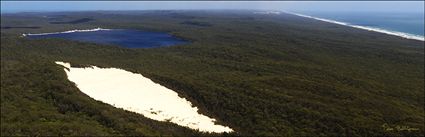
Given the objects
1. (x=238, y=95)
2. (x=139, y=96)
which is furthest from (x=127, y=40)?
(x=238, y=95)

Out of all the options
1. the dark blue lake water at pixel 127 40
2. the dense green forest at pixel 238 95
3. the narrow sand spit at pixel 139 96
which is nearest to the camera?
the dense green forest at pixel 238 95

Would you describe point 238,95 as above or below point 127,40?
below

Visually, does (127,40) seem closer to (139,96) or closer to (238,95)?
(139,96)

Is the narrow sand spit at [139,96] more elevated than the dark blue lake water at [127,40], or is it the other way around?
the dark blue lake water at [127,40]

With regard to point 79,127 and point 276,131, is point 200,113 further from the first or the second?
point 79,127

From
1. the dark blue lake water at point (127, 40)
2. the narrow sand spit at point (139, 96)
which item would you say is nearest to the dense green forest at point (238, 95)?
the narrow sand spit at point (139, 96)

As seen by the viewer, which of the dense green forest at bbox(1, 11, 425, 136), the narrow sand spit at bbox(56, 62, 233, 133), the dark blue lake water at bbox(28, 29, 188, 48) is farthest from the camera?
the dark blue lake water at bbox(28, 29, 188, 48)

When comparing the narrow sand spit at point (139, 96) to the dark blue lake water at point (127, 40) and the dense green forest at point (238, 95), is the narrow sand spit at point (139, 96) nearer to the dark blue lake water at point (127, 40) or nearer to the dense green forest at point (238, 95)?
the dense green forest at point (238, 95)

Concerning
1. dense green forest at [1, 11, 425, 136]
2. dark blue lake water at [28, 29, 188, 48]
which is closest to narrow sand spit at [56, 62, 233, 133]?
dense green forest at [1, 11, 425, 136]

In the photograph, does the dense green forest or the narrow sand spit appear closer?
the dense green forest

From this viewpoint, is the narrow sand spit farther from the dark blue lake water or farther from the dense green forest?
the dark blue lake water
